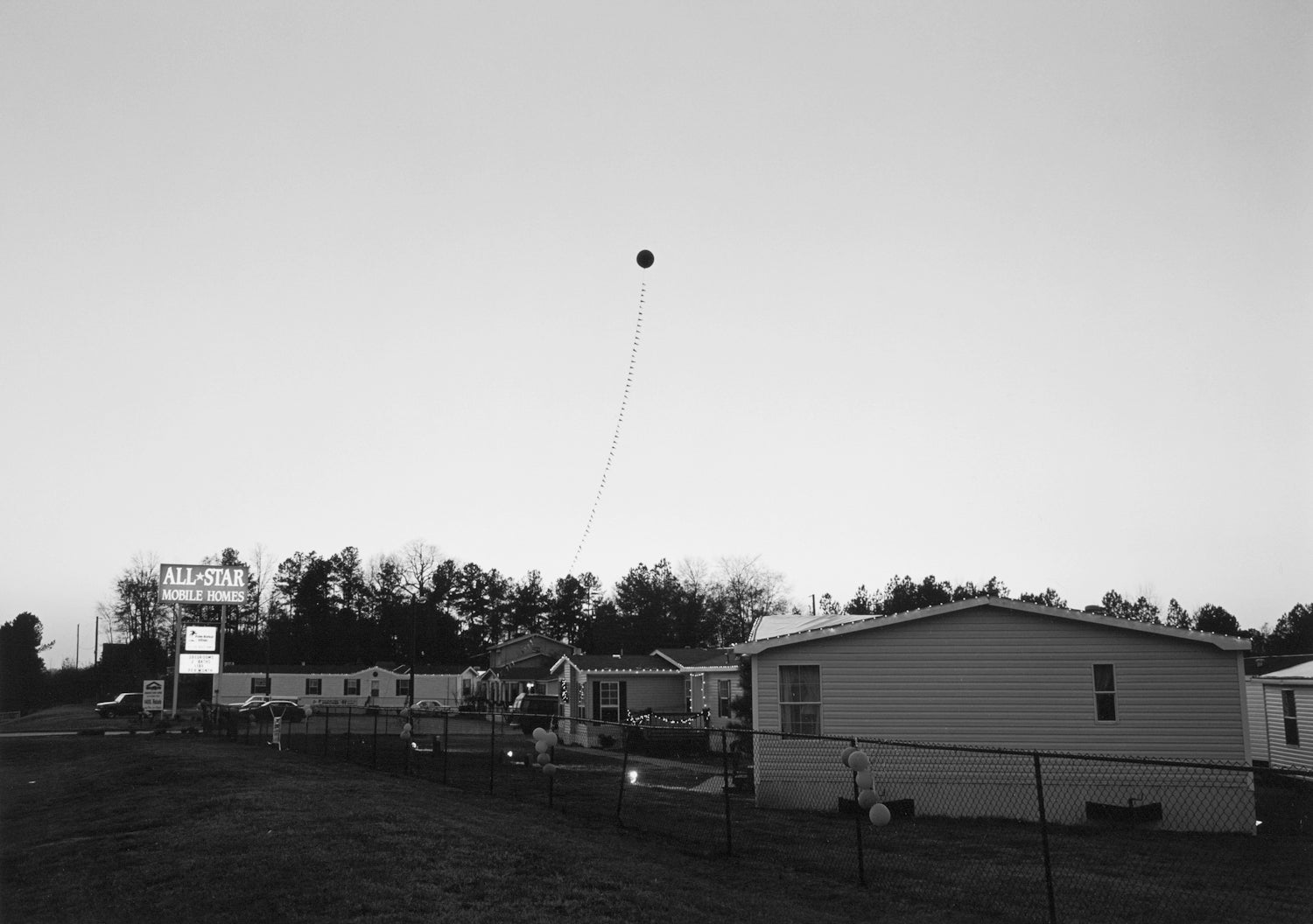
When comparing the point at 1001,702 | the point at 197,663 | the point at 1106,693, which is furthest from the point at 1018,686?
the point at 197,663

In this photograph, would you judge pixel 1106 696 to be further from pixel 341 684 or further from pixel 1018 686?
pixel 341 684

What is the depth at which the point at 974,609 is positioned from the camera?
788 inches

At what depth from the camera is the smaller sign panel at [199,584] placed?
1927 inches

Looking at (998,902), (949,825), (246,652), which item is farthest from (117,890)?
(246,652)

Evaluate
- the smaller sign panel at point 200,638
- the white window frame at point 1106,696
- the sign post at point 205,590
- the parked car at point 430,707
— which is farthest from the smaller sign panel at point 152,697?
the white window frame at point 1106,696

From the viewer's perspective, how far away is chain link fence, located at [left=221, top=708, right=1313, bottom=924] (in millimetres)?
10828

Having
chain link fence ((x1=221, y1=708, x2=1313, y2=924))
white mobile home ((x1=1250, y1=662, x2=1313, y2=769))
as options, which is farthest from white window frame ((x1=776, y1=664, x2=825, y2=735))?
white mobile home ((x1=1250, y1=662, x2=1313, y2=769))

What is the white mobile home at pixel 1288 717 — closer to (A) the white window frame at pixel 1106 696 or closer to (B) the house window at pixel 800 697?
(A) the white window frame at pixel 1106 696

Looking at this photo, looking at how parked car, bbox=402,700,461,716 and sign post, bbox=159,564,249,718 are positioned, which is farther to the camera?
parked car, bbox=402,700,461,716

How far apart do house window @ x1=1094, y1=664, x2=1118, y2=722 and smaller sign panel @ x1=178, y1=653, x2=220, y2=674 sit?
39.5m

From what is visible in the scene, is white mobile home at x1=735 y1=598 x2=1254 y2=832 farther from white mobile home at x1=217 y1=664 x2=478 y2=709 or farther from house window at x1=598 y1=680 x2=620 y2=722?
white mobile home at x1=217 y1=664 x2=478 y2=709

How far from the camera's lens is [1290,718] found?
97.6 ft

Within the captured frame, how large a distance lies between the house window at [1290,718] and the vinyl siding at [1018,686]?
42.8 ft

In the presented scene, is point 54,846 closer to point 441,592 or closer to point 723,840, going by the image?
point 723,840
